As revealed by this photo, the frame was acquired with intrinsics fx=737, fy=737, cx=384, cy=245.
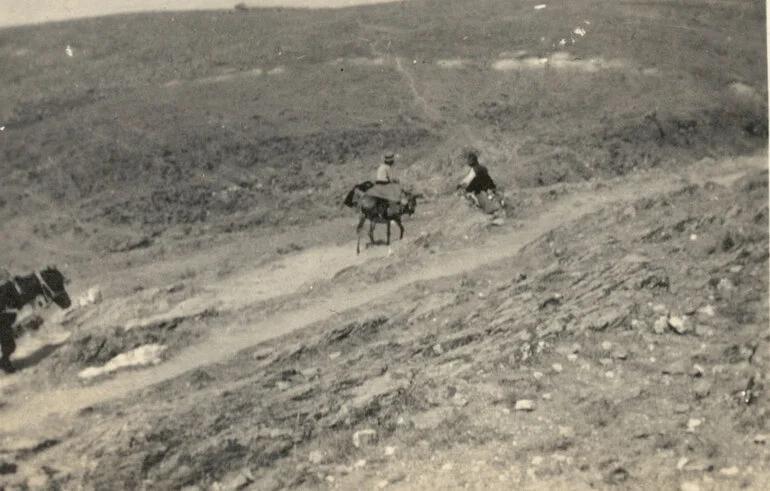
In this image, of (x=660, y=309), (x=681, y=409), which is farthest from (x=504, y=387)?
(x=660, y=309)

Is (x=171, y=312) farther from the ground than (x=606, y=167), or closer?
closer

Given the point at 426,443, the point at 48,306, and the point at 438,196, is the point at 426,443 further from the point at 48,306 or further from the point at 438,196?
the point at 48,306

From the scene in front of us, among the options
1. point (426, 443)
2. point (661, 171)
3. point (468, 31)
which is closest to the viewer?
point (426, 443)

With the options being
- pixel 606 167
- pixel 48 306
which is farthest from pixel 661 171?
pixel 48 306

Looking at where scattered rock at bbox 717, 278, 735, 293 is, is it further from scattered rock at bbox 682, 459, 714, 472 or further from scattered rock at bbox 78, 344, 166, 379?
scattered rock at bbox 78, 344, 166, 379

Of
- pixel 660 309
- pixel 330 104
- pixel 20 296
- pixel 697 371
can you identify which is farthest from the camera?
pixel 330 104

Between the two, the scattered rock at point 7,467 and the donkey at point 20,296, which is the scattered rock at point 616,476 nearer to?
the scattered rock at point 7,467

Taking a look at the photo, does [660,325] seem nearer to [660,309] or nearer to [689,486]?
[660,309]

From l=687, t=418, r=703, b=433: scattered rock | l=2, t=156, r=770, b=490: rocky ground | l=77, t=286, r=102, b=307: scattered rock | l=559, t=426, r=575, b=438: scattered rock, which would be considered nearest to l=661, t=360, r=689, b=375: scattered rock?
l=2, t=156, r=770, b=490: rocky ground
